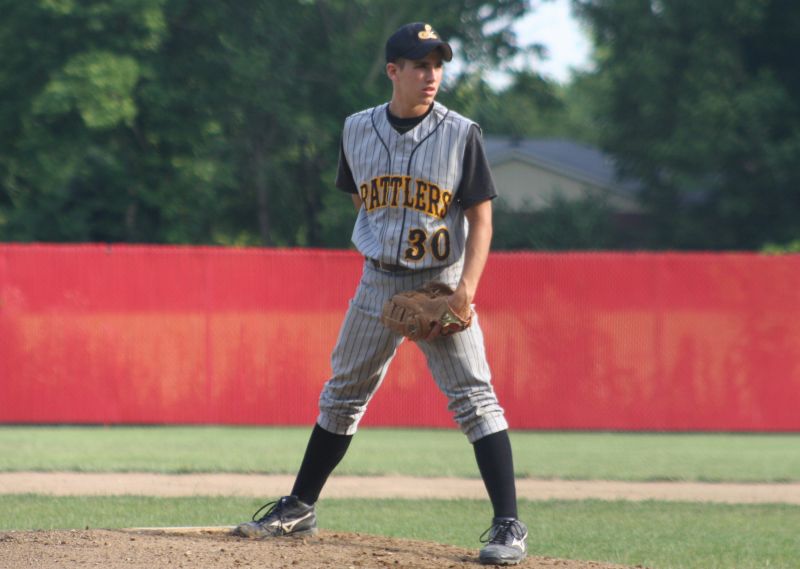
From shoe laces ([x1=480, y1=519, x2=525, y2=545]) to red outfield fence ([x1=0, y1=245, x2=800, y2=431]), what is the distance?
848 cm

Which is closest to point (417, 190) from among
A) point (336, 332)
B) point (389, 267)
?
point (389, 267)

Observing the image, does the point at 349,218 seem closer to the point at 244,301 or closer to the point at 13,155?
the point at 13,155

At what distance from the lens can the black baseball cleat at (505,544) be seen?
4.60m

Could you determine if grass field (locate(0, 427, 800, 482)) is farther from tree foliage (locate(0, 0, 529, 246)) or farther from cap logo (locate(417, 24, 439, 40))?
tree foliage (locate(0, 0, 529, 246))

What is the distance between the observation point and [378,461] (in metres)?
9.90

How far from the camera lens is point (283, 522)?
5160 millimetres

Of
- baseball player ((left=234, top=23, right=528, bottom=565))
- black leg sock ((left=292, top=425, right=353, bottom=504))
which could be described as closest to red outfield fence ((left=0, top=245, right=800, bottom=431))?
black leg sock ((left=292, top=425, right=353, bottom=504))

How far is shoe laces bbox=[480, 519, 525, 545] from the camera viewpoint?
4.70m

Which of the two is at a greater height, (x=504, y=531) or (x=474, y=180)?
(x=474, y=180)

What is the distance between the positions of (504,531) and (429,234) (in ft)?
3.79

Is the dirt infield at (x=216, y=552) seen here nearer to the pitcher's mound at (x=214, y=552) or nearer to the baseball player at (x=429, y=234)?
the pitcher's mound at (x=214, y=552)

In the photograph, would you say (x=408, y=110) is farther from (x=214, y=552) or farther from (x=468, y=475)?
(x=468, y=475)

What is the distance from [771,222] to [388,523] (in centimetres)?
2211

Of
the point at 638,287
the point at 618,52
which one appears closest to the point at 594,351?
the point at 638,287
